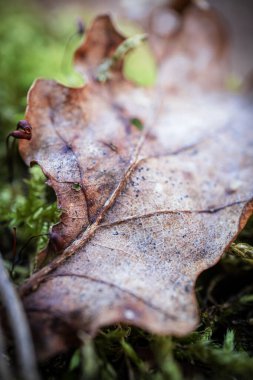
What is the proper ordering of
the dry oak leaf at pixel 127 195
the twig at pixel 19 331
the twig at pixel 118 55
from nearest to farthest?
the twig at pixel 19 331 < the dry oak leaf at pixel 127 195 < the twig at pixel 118 55

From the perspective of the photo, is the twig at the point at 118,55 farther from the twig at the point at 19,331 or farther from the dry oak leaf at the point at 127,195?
the twig at the point at 19,331

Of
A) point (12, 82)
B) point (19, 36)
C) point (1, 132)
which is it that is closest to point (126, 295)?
point (1, 132)

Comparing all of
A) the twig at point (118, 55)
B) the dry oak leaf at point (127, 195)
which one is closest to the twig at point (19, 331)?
the dry oak leaf at point (127, 195)

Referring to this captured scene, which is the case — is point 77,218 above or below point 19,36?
below

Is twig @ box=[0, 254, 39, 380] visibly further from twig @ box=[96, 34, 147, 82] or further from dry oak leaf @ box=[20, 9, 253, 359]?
twig @ box=[96, 34, 147, 82]

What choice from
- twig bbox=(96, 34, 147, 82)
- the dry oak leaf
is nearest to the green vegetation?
the dry oak leaf

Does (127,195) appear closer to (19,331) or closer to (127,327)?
(127,327)

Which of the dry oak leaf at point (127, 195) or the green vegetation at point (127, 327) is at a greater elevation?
the dry oak leaf at point (127, 195)

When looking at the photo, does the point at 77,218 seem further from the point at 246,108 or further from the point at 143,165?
the point at 246,108
